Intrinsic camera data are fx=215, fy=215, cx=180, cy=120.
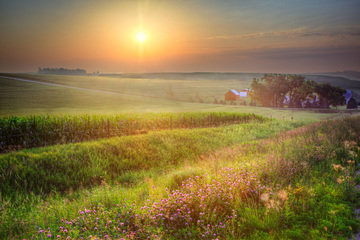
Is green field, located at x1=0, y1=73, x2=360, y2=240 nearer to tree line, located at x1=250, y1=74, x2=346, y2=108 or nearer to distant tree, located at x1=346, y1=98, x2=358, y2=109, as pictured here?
tree line, located at x1=250, y1=74, x2=346, y2=108

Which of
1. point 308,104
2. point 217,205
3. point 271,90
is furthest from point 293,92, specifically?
point 217,205

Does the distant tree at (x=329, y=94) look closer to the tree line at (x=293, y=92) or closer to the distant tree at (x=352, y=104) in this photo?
the tree line at (x=293, y=92)

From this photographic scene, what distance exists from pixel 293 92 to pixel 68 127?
184 ft

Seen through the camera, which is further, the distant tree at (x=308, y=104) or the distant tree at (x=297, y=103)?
the distant tree at (x=297, y=103)

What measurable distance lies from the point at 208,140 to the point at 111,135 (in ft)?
25.6

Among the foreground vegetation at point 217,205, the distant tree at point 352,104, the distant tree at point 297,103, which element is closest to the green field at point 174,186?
the foreground vegetation at point 217,205

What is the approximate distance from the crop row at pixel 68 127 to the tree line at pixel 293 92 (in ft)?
145

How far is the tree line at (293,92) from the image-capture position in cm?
5150

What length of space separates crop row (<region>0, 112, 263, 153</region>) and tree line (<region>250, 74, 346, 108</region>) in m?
44.1

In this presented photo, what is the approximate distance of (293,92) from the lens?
56281 millimetres

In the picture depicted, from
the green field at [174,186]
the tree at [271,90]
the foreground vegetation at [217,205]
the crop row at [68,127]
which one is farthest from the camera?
the tree at [271,90]

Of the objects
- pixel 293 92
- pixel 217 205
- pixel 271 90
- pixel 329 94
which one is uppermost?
pixel 271 90

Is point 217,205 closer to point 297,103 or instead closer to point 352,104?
point 297,103

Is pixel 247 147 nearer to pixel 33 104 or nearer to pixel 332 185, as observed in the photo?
pixel 332 185
